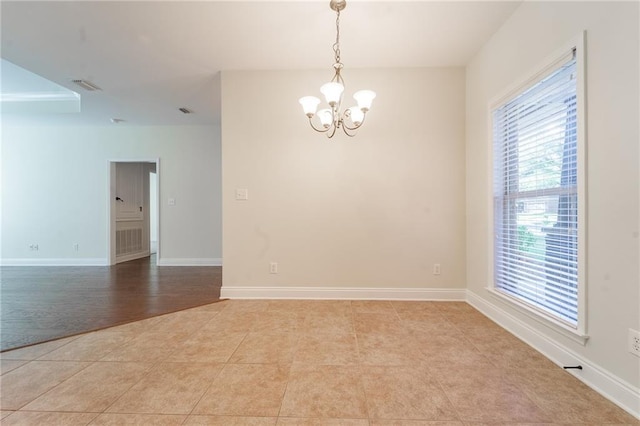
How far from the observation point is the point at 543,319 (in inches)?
73.1

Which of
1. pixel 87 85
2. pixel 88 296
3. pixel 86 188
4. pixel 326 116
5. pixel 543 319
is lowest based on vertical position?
pixel 88 296

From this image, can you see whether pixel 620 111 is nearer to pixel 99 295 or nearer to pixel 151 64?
pixel 151 64

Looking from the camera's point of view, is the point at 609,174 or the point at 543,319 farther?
the point at 543,319

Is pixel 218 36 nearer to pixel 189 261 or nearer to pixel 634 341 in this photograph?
pixel 634 341

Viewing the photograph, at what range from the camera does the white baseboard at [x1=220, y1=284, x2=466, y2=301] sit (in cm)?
298

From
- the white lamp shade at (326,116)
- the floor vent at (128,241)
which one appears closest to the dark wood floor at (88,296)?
the floor vent at (128,241)

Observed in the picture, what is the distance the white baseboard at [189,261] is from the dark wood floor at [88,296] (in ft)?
0.46

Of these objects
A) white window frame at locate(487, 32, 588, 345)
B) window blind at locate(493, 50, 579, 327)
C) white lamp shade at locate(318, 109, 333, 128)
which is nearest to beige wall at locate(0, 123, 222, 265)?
white lamp shade at locate(318, 109, 333, 128)

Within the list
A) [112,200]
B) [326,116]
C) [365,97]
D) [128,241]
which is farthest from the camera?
[128,241]

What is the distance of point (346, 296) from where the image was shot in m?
3.03

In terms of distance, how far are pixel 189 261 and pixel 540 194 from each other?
5148 mm

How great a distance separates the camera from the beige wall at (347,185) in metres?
2.97

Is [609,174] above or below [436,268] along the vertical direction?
above

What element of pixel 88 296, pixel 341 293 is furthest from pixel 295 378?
pixel 88 296
